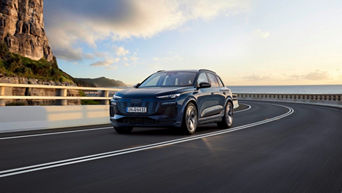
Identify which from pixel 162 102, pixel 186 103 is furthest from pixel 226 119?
pixel 162 102

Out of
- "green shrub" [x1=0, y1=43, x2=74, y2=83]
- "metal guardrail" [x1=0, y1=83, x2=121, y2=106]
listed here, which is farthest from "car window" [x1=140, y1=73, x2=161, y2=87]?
"green shrub" [x1=0, y1=43, x2=74, y2=83]

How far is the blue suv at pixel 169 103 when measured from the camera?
9008 millimetres

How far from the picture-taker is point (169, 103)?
908 centimetres

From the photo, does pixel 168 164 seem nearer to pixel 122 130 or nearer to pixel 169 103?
pixel 169 103

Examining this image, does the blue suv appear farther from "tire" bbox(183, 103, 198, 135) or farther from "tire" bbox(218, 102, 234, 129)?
"tire" bbox(218, 102, 234, 129)

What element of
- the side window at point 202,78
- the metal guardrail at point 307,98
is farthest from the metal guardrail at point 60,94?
the metal guardrail at point 307,98

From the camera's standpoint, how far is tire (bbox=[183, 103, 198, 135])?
9.34 m

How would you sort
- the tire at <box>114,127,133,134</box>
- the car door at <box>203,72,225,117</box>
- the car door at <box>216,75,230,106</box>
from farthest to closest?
the car door at <box>216,75,230,106</box> < the car door at <box>203,72,225,117</box> < the tire at <box>114,127,133,134</box>

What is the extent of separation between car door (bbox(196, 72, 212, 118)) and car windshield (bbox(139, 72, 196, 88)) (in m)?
0.30

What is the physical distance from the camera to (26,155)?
19.8ft

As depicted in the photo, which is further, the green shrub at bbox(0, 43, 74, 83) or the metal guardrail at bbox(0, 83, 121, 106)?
the green shrub at bbox(0, 43, 74, 83)

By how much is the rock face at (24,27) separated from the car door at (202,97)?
140 metres

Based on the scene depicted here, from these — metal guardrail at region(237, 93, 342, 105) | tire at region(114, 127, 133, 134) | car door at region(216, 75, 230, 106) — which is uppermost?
car door at region(216, 75, 230, 106)

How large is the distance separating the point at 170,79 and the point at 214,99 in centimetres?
156
